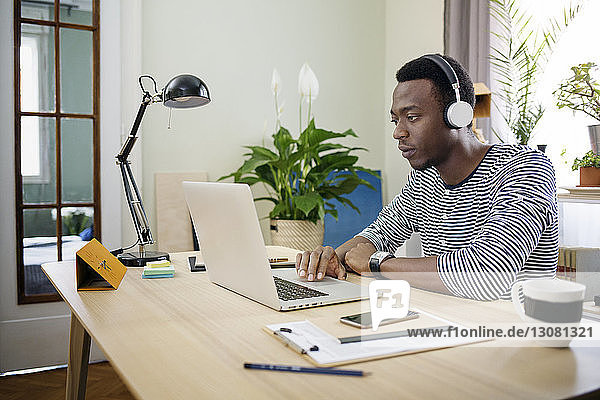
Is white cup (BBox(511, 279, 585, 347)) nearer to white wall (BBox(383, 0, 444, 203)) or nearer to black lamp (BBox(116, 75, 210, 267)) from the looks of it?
black lamp (BBox(116, 75, 210, 267))

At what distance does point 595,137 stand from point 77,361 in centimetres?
208

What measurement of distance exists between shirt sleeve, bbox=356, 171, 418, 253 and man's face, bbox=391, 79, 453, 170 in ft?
0.68

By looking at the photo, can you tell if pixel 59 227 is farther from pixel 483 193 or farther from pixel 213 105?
pixel 483 193

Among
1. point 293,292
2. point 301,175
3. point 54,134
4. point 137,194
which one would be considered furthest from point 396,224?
point 54,134

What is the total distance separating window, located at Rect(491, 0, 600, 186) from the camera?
8.65 feet

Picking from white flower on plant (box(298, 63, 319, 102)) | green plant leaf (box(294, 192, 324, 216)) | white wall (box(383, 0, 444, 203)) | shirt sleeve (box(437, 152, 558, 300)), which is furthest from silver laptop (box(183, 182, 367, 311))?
white wall (box(383, 0, 444, 203))

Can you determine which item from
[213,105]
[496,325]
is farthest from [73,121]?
[496,325]

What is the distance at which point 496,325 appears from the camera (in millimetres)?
1000

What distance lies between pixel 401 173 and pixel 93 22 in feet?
6.47

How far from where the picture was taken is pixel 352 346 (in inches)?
34.2

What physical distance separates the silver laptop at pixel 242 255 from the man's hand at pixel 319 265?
0.02 meters

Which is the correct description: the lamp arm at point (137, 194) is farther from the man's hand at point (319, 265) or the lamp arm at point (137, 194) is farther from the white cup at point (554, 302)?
the white cup at point (554, 302)

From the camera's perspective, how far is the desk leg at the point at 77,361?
162cm

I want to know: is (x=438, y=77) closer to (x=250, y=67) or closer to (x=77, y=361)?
(x=77, y=361)
